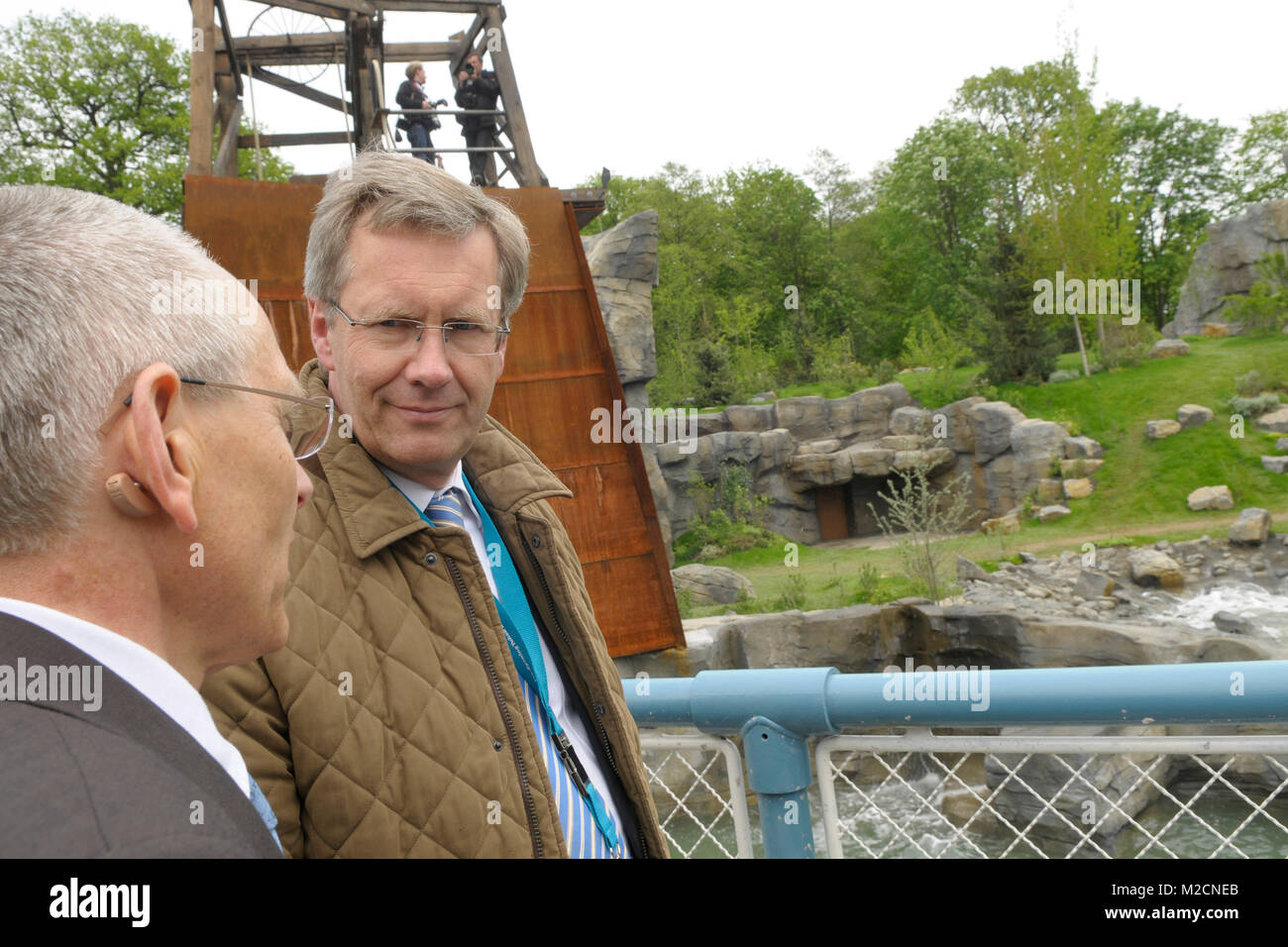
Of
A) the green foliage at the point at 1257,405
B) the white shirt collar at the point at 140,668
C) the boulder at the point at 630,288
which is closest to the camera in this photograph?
the white shirt collar at the point at 140,668

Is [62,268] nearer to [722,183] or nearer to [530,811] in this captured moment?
[530,811]

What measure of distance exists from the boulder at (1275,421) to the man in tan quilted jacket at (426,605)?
18852 millimetres

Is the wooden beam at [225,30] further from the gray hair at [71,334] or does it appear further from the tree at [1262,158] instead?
the tree at [1262,158]

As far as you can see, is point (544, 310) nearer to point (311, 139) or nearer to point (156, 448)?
point (311, 139)

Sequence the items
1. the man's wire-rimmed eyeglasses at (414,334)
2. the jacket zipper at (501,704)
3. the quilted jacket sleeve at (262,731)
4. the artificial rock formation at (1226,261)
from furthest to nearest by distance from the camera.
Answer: the artificial rock formation at (1226,261) → the man's wire-rimmed eyeglasses at (414,334) → the jacket zipper at (501,704) → the quilted jacket sleeve at (262,731)

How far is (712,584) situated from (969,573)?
3.85 m

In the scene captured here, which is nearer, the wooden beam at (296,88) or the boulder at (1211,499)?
the wooden beam at (296,88)

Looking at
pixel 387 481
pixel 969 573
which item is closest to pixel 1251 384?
pixel 969 573

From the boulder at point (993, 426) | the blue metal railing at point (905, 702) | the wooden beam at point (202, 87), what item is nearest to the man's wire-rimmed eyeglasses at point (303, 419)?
the blue metal railing at point (905, 702)

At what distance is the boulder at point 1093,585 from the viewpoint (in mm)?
12875

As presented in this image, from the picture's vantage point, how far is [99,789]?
0.56 metres

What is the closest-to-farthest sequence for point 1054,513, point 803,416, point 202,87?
point 202,87 → point 1054,513 → point 803,416

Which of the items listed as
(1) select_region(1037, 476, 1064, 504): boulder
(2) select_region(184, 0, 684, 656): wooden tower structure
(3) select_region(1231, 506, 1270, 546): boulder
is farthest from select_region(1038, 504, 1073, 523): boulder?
(2) select_region(184, 0, 684, 656): wooden tower structure

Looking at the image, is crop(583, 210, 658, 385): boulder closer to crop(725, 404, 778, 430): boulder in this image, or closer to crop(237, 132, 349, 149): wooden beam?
crop(725, 404, 778, 430): boulder
